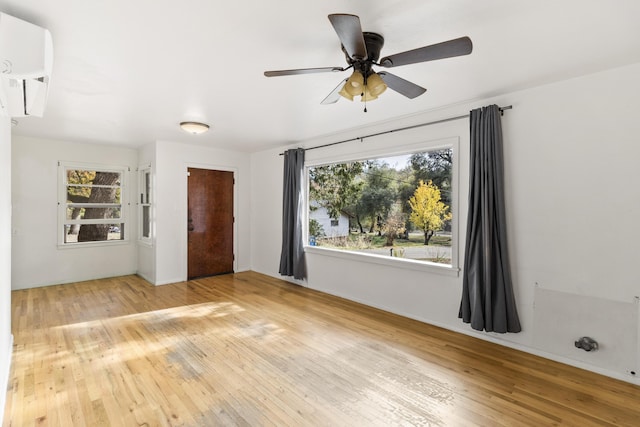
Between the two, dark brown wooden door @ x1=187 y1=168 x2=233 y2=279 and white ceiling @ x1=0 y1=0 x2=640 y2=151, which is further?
dark brown wooden door @ x1=187 y1=168 x2=233 y2=279

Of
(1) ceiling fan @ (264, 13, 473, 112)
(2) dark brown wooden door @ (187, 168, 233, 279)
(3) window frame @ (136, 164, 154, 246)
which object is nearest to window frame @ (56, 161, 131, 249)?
(3) window frame @ (136, 164, 154, 246)

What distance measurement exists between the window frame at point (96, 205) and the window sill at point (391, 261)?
11.5ft

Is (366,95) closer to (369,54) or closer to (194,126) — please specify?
(369,54)

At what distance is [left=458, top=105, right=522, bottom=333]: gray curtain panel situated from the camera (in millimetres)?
2809

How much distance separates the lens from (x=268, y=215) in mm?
5762

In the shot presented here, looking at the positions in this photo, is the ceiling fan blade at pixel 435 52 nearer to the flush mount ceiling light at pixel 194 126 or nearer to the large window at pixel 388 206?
the large window at pixel 388 206

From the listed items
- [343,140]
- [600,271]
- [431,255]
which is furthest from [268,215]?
[600,271]

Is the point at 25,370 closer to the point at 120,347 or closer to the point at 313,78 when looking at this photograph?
the point at 120,347

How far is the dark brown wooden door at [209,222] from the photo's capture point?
542cm

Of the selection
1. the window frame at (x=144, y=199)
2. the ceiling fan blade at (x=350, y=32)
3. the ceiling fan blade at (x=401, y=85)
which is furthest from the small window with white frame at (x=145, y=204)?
the ceiling fan blade at (x=350, y=32)

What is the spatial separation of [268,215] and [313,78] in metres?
3.56

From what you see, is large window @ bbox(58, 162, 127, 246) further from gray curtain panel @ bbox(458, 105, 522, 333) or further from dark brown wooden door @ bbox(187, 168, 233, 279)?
gray curtain panel @ bbox(458, 105, 522, 333)

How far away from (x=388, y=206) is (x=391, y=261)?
749mm

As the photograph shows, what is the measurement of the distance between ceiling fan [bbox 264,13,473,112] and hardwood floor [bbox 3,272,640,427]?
2093mm
